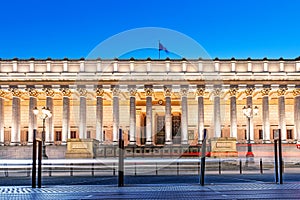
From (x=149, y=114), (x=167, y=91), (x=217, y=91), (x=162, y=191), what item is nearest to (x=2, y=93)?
(x=149, y=114)

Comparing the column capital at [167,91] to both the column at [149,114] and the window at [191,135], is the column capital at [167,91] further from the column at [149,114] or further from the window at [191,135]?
the window at [191,135]

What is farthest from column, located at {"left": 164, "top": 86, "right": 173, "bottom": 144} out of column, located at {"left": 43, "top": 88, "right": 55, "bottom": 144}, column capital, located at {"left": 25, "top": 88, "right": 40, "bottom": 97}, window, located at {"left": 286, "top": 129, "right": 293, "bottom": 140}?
window, located at {"left": 286, "top": 129, "right": 293, "bottom": 140}

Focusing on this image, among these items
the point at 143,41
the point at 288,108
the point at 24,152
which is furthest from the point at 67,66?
the point at 143,41

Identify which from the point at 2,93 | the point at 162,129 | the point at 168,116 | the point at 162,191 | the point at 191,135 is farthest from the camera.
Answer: the point at 162,129

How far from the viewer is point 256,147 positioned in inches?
2749

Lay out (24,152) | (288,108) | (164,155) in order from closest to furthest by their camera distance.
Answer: (164,155) < (24,152) < (288,108)

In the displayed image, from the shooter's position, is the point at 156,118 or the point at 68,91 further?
the point at 156,118

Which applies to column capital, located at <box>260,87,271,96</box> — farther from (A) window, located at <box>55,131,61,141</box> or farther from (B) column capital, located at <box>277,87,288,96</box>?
(A) window, located at <box>55,131,61,141</box>

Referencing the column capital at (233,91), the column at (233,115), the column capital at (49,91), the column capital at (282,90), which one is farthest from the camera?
the column capital at (233,91)

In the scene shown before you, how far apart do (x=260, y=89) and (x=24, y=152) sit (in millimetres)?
35162

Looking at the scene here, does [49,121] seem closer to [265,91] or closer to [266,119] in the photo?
[266,119]

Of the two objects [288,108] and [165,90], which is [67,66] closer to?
[165,90]

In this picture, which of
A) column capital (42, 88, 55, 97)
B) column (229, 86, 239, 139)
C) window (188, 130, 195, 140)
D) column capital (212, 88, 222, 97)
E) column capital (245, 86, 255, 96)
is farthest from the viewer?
window (188, 130, 195, 140)

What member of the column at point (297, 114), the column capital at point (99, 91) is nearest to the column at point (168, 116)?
the column capital at point (99, 91)
